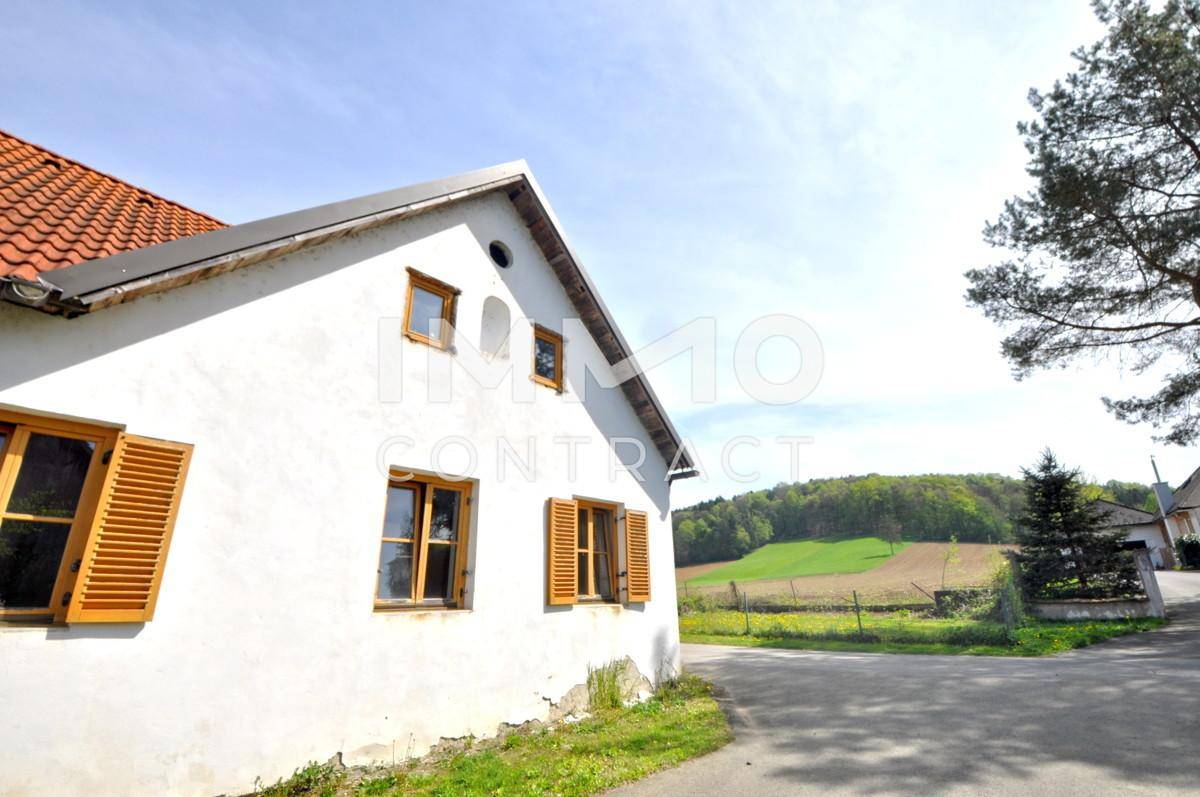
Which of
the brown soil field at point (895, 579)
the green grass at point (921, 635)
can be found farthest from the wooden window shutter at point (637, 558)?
the brown soil field at point (895, 579)

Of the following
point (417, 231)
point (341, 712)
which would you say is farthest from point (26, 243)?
point (341, 712)

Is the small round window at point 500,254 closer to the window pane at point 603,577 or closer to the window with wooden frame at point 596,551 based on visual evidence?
the window with wooden frame at point 596,551

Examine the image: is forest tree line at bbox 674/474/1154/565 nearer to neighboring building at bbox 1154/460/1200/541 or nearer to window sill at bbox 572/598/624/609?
neighboring building at bbox 1154/460/1200/541

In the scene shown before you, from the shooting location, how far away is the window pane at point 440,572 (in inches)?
238

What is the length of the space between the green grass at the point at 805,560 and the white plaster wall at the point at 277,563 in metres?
42.6

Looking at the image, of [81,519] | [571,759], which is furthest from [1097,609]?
[81,519]

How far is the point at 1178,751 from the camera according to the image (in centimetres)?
485

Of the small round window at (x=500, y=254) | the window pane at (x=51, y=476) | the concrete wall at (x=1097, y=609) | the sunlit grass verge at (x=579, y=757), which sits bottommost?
the sunlit grass verge at (x=579, y=757)

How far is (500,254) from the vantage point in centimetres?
815

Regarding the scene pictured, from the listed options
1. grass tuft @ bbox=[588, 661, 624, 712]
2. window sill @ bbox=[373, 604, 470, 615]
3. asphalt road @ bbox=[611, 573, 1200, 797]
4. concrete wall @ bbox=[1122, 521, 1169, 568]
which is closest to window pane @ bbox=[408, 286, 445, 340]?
window sill @ bbox=[373, 604, 470, 615]

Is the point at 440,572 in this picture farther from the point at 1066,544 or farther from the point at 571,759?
the point at 1066,544

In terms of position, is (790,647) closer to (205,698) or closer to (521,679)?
(521,679)

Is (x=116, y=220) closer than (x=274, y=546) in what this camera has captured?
No

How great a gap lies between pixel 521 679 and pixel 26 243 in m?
6.04
